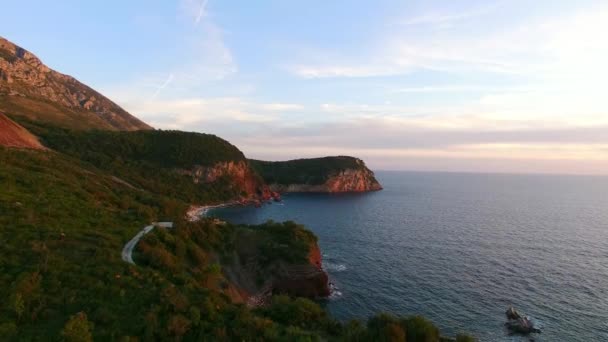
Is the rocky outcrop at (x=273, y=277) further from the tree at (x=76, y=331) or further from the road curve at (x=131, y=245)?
the tree at (x=76, y=331)

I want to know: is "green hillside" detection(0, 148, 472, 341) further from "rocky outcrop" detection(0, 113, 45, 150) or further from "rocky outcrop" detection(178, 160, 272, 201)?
"rocky outcrop" detection(178, 160, 272, 201)

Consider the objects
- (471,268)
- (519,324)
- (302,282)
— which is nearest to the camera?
(519,324)

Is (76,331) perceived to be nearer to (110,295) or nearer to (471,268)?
(110,295)

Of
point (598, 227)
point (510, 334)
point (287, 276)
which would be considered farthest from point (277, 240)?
point (598, 227)

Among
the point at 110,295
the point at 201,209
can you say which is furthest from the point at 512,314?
the point at 201,209

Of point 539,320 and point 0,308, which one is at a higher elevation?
point 0,308

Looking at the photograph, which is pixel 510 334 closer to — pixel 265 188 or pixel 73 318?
pixel 73 318
